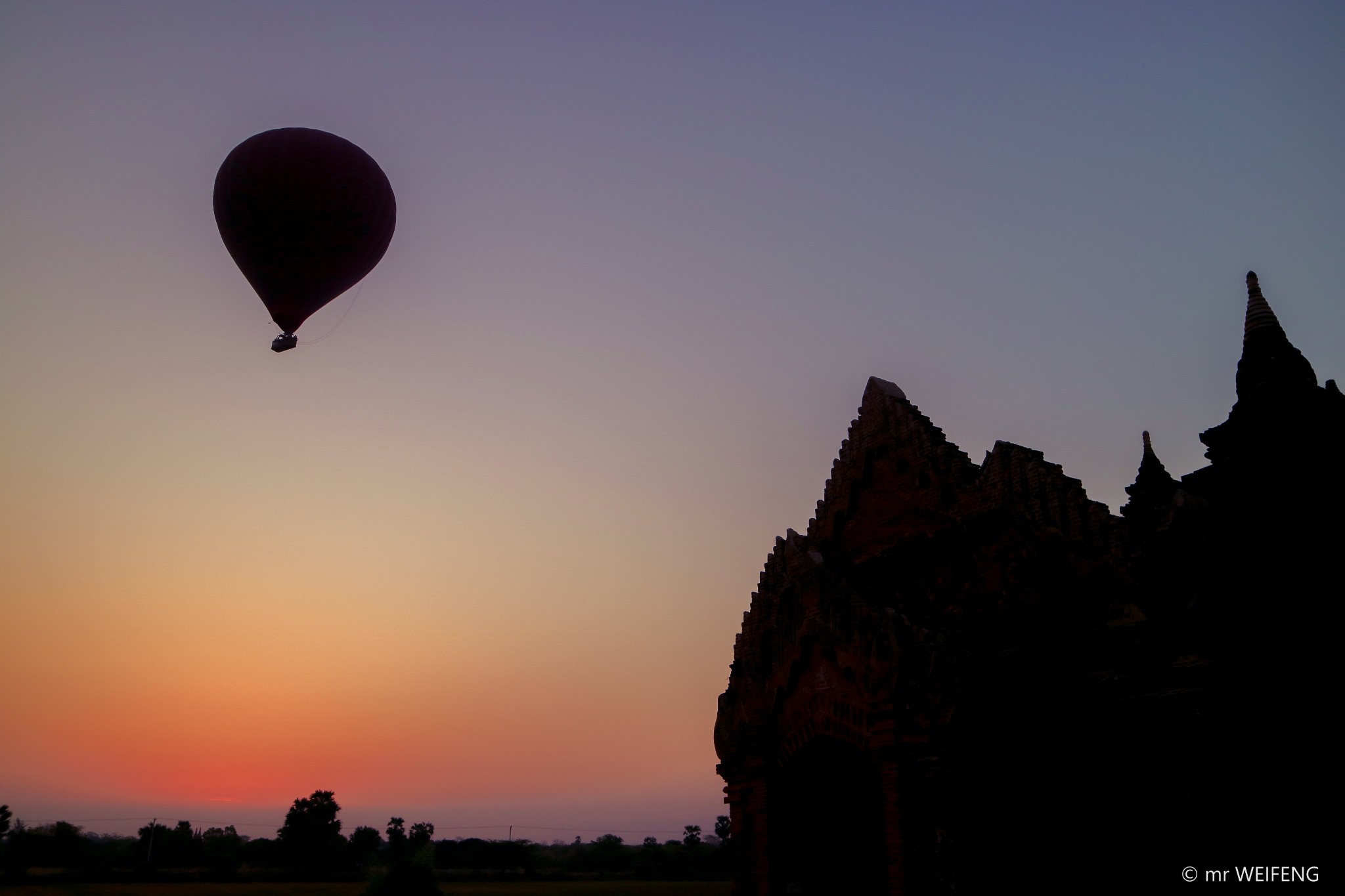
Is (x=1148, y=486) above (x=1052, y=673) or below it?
above

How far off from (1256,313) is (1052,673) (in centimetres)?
555

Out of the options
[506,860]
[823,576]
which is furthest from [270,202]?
[506,860]

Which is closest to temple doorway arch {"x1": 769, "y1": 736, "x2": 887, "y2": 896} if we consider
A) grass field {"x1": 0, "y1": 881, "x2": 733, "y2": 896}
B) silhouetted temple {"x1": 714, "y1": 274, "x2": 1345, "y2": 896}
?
silhouetted temple {"x1": 714, "y1": 274, "x2": 1345, "y2": 896}

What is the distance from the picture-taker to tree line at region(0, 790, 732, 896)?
62.8 metres

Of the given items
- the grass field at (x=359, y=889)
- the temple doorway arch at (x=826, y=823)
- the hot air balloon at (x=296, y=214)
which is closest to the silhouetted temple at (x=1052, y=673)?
the temple doorway arch at (x=826, y=823)

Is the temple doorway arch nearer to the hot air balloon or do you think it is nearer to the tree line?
the hot air balloon

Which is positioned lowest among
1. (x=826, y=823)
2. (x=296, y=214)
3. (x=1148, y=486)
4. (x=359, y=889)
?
(x=359, y=889)

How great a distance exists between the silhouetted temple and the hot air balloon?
966 cm

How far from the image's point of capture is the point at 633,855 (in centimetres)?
8300

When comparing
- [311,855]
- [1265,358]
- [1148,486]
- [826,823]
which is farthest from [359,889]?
[1265,358]

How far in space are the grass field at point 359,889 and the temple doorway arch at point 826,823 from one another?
127 ft

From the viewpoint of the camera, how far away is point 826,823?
13.2 m

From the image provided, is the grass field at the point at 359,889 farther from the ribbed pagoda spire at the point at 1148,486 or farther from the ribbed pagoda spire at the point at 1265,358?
the ribbed pagoda spire at the point at 1265,358

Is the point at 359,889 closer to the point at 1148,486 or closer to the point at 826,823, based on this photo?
the point at 826,823
